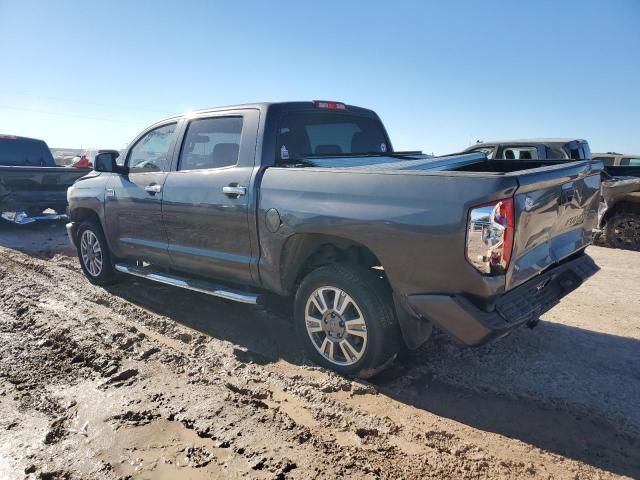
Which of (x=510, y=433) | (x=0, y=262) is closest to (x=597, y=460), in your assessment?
(x=510, y=433)


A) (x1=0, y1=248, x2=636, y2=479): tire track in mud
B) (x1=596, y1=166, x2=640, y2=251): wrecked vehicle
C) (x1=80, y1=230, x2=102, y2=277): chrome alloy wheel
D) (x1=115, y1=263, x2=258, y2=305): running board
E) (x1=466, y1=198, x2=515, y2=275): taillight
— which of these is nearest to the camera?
(x1=0, y1=248, x2=636, y2=479): tire track in mud

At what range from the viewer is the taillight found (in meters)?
2.71

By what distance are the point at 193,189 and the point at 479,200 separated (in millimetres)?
2667

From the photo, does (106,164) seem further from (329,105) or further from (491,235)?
(491,235)

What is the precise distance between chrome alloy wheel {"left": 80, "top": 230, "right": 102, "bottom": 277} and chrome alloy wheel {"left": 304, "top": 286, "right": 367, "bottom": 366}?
11.3 feet

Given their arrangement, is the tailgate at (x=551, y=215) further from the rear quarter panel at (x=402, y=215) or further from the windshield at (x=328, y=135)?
the windshield at (x=328, y=135)

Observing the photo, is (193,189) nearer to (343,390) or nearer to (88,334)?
(88,334)

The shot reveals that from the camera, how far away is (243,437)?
2.73m

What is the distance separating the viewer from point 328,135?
4.67m

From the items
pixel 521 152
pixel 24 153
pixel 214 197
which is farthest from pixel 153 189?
pixel 24 153

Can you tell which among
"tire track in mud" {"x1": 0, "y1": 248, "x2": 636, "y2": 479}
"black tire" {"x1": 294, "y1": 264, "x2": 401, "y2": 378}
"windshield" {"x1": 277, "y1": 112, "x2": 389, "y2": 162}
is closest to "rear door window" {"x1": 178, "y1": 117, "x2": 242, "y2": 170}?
"windshield" {"x1": 277, "y1": 112, "x2": 389, "y2": 162}

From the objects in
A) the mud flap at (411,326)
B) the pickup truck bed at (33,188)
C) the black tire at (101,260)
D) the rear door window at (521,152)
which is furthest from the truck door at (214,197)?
the pickup truck bed at (33,188)

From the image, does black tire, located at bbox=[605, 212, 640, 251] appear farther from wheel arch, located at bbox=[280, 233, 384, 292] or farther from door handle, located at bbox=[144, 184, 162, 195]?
door handle, located at bbox=[144, 184, 162, 195]

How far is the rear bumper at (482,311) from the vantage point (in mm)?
2787
